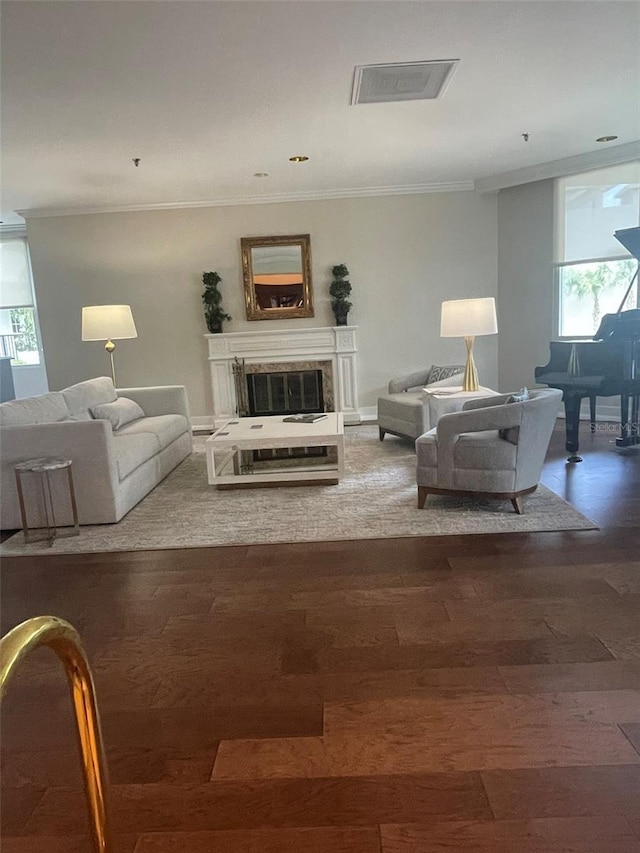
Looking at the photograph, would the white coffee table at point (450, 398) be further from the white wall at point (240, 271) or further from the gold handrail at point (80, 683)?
the gold handrail at point (80, 683)

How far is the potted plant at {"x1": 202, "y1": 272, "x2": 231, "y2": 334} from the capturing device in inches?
272

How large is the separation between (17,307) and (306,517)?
21.9 ft

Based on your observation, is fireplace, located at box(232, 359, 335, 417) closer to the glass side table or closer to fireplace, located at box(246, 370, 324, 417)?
fireplace, located at box(246, 370, 324, 417)

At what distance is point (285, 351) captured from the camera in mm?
7090

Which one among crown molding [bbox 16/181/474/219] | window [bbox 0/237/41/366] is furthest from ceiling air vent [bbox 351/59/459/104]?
window [bbox 0/237/41/366]

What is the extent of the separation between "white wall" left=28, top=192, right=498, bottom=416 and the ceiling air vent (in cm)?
302

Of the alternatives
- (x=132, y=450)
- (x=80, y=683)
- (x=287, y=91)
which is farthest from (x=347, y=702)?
(x=287, y=91)

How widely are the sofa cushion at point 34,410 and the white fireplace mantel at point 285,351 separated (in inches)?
106

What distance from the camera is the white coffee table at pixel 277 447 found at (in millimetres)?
4410

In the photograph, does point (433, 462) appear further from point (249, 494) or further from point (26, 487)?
point (26, 487)

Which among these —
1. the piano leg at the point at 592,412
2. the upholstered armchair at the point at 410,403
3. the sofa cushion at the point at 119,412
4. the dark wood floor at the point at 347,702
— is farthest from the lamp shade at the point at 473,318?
the sofa cushion at the point at 119,412

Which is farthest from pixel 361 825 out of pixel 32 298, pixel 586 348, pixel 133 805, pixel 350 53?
pixel 32 298

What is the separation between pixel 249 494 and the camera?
4.44 m

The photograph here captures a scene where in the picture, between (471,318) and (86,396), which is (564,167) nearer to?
(471,318)
